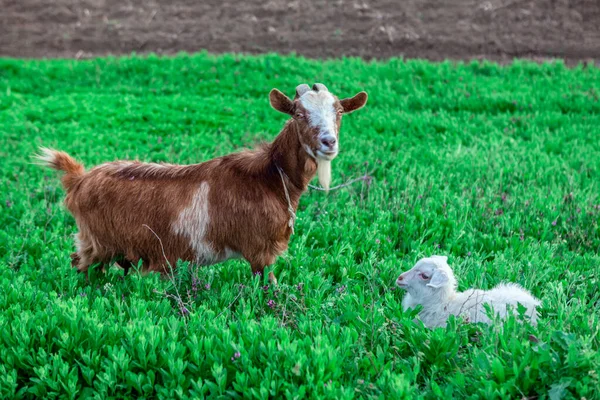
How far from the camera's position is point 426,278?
485cm

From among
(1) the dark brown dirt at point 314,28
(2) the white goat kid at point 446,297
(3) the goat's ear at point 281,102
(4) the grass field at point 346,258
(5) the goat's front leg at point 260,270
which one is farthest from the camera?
(1) the dark brown dirt at point 314,28

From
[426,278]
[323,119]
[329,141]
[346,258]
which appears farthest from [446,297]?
[323,119]

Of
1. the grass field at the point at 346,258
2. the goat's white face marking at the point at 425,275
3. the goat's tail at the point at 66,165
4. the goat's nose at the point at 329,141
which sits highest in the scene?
the goat's nose at the point at 329,141

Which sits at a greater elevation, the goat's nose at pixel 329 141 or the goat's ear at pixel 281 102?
the goat's ear at pixel 281 102

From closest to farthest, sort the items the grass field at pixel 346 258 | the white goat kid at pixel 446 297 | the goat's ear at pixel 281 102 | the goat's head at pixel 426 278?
the grass field at pixel 346 258, the white goat kid at pixel 446 297, the goat's head at pixel 426 278, the goat's ear at pixel 281 102

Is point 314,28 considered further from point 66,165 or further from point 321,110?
point 321,110

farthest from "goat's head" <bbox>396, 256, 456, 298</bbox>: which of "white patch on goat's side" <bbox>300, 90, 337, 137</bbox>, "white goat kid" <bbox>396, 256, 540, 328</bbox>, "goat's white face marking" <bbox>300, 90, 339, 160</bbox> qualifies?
"white patch on goat's side" <bbox>300, 90, 337, 137</bbox>

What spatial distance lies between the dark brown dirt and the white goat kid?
13.8m

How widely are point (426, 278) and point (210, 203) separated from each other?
1.76m

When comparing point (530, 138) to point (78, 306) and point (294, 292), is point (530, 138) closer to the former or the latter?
point (294, 292)

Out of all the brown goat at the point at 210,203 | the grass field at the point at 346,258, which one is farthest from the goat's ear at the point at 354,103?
the grass field at the point at 346,258

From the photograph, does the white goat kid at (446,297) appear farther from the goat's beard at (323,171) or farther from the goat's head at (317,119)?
the goat's head at (317,119)

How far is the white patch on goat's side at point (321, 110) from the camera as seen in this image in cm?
482

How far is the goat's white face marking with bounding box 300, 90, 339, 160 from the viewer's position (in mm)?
4770
